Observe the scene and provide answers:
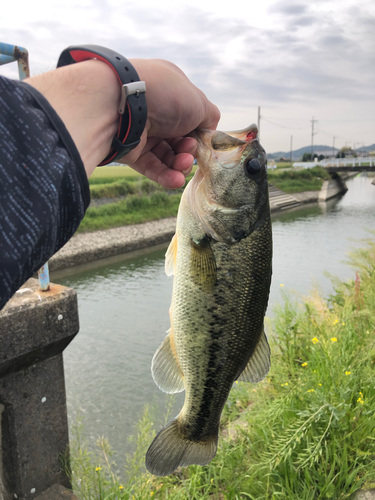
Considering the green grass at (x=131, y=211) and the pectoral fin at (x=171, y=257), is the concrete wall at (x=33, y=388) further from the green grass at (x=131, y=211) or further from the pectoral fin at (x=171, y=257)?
the green grass at (x=131, y=211)

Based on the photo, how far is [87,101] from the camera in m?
1.18

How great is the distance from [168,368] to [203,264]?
1.77 feet

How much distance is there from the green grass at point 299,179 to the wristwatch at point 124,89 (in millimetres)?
38087

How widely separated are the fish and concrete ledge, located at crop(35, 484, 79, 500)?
81.2 inches

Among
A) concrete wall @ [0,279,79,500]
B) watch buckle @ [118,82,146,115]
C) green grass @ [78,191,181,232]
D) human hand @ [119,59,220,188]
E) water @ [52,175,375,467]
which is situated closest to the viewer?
watch buckle @ [118,82,146,115]

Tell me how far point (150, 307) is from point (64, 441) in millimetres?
7883

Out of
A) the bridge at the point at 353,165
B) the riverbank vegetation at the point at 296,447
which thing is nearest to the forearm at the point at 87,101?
the riverbank vegetation at the point at 296,447

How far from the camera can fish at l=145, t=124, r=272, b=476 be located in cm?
168

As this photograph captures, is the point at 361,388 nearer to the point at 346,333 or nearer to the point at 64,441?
the point at 346,333

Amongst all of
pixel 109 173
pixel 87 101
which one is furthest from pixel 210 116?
pixel 109 173

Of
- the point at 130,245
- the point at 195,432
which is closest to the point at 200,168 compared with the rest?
the point at 195,432

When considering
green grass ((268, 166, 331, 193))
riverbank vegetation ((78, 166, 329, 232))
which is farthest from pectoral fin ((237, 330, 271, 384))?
green grass ((268, 166, 331, 193))

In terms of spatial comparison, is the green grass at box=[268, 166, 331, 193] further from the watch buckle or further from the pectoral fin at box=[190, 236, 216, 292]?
the watch buckle

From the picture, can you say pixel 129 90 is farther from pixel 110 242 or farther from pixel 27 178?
pixel 110 242
